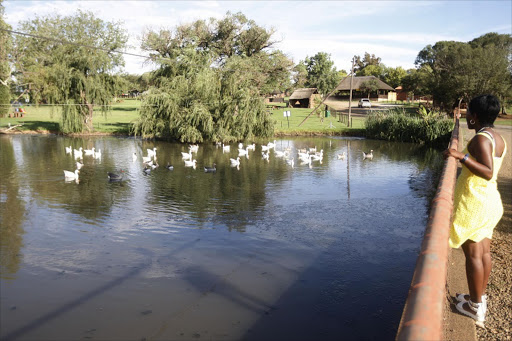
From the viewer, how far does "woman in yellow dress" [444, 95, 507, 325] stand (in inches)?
147

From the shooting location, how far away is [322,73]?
8631cm

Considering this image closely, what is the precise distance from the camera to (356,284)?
8102 millimetres

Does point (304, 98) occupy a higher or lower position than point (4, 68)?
lower

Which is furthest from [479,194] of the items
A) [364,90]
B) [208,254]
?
[364,90]

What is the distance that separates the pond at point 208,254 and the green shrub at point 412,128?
12570 millimetres

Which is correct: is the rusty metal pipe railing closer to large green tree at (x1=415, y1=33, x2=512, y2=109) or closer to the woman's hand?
the woman's hand

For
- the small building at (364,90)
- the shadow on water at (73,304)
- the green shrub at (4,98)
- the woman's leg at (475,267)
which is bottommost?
the shadow on water at (73,304)

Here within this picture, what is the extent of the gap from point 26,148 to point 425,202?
85.5 ft

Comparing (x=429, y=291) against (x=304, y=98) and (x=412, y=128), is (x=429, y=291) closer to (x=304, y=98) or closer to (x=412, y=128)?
(x=412, y=128)

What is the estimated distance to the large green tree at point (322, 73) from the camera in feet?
273

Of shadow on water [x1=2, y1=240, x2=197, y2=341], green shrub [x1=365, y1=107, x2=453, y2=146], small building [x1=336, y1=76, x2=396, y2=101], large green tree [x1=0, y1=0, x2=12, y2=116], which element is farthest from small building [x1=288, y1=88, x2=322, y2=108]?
shadow on water [x1=2, y1=240, x2=197, y2=341]

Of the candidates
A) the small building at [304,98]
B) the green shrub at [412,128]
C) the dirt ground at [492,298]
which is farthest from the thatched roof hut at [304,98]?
the dirt ground at [492,298]

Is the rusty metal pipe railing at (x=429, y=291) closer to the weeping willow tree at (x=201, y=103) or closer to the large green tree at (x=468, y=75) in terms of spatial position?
the weeping willow tree at (x=201, y=103)

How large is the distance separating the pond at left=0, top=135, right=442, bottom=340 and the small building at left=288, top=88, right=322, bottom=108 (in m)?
50.6
